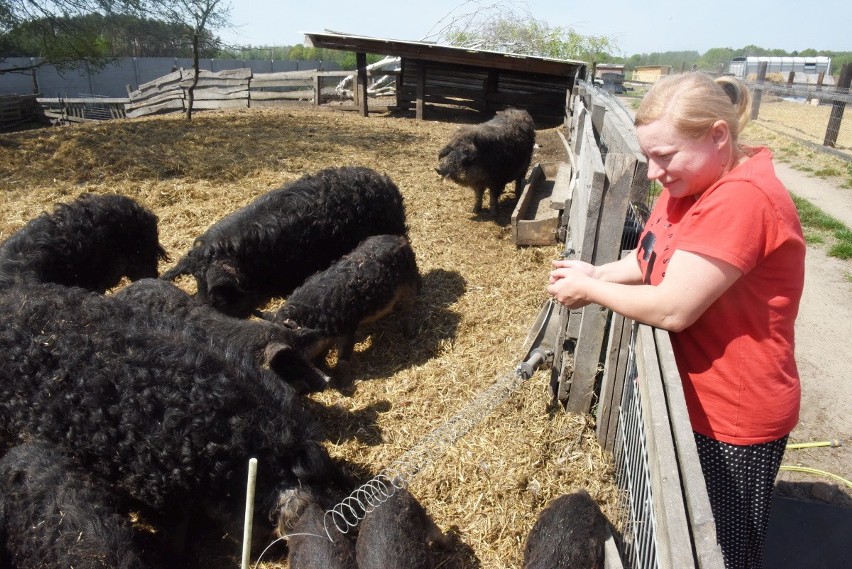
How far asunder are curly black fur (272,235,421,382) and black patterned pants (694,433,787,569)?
344cm

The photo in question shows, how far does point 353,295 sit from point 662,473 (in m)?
3.97

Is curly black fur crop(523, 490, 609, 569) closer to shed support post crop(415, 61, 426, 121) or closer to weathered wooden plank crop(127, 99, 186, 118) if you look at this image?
shed support post crop(415, 61, 426, 121)

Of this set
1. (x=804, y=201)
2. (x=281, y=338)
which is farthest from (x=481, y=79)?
(x=281, y=338)

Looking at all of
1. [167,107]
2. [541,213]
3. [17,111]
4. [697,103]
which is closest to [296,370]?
[697,103]

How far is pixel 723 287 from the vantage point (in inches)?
78.1

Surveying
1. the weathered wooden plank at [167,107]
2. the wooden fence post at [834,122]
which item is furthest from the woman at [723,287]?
the weathered wooden plank at [167,107]

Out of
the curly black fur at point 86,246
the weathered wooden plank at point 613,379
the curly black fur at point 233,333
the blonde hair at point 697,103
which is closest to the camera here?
the blonde hair at point 697,103

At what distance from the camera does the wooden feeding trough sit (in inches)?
313

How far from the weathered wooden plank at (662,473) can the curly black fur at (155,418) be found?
2127 millimetres

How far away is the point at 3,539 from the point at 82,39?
19.1 m

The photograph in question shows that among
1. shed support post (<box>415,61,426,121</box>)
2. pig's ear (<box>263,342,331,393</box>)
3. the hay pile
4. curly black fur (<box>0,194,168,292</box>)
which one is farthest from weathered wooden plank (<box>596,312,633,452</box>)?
shed support post (<box>415,61,426,121</box>)

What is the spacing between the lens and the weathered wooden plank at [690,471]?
55.4 inches

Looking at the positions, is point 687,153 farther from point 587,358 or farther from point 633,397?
point 587,358

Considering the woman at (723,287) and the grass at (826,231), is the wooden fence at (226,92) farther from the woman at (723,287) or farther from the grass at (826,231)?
the woman at (723,287)
